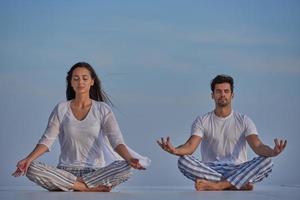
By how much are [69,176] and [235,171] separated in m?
1.26

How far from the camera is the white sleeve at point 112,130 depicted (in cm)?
518

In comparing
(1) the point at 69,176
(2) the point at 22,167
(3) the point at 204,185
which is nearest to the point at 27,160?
(2) the point at 22,167

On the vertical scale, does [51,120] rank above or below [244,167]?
above

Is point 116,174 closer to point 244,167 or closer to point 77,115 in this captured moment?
point 77,115

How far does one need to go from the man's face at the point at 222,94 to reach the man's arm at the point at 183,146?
32cm

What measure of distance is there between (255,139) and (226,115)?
31 centimetres

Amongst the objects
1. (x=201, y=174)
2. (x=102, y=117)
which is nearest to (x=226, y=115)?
(x=201, y=174)

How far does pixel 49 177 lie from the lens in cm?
507

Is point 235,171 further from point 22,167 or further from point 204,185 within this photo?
point 22,167

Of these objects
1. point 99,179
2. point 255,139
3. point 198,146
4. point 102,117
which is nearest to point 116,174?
point 99,179

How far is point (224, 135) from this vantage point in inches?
221

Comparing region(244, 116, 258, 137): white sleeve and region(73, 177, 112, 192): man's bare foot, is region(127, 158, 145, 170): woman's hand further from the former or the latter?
region(244, 116, 258, 137): white sleeve

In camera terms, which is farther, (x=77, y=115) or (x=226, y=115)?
(x=226, y=115)

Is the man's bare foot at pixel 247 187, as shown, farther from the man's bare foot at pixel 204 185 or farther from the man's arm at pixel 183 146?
the man's arm at pixel 183 146
